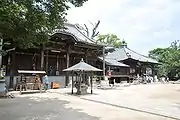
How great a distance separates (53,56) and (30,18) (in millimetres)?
16754

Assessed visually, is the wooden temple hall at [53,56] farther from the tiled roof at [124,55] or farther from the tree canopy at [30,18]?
the tiled roof at [124,55]

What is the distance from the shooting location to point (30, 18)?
9102 mm

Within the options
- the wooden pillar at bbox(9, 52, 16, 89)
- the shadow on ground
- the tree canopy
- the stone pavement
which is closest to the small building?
the wooden pillar at bbox(9, 52, 16, 89)

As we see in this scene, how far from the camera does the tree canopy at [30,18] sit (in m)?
7.84

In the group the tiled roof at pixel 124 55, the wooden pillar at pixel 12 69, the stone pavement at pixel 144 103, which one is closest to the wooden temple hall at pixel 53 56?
the wooden pillar at pixel 12 69

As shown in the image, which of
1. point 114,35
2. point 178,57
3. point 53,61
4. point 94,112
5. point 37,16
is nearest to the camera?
point 37,16

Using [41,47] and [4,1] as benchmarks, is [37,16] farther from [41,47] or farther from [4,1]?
[41,47]

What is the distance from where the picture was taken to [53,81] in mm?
23609

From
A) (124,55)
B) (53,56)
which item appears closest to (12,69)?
(53,56)

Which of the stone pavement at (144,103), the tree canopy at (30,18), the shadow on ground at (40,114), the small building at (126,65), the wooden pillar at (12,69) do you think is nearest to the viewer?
the tree canopy at (30,18)

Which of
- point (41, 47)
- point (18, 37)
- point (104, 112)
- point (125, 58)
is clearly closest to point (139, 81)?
point (125, 58)

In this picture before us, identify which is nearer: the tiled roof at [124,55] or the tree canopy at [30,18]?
the tree canopy at [30,18]

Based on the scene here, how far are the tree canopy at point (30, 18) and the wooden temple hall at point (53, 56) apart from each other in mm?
10362

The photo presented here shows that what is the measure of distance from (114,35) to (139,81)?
20270 mm
